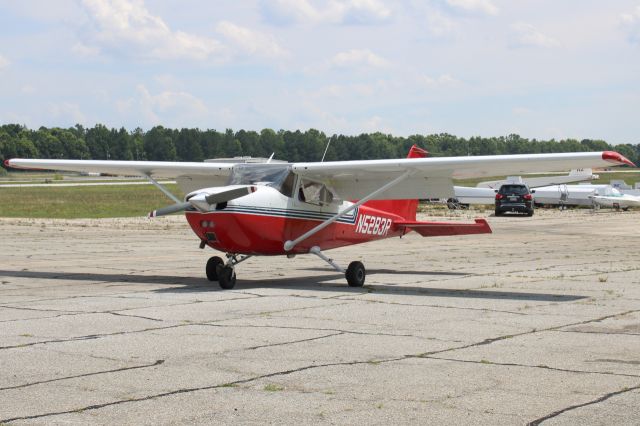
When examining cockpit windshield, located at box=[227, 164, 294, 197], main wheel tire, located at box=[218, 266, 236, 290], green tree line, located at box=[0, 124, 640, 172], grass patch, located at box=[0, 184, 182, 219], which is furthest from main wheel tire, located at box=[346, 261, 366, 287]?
green tree line, located at box=[0, 124, 640, 172]

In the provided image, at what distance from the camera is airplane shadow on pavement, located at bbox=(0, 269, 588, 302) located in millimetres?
14664

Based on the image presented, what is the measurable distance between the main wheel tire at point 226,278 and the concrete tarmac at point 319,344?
15cm

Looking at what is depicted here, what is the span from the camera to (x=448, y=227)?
18.4 metres

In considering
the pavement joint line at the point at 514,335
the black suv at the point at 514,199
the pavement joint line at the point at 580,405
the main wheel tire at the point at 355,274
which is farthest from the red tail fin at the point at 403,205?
the black suv at the point at 514,199

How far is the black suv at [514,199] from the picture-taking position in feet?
151

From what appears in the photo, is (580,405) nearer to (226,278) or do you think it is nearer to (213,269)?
(226,278)

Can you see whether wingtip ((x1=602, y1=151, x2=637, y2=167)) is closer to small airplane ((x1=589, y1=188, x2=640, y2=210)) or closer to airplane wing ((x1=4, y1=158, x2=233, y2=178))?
airplane wing ((x1=4, y1=158, x2=233, y2=178))

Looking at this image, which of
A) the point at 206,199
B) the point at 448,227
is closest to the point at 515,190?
the point at 448,227

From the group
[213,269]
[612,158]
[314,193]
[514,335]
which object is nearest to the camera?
[514,335]

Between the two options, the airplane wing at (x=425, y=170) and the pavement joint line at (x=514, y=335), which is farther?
the airplane wing at (x=425, y=170)

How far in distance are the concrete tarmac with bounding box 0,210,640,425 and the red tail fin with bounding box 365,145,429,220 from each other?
3.99 ft

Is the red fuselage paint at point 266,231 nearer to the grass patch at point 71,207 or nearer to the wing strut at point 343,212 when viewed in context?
the wing strut at point 343,212

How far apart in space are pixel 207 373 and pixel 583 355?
3710 mm

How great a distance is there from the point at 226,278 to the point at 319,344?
219 inches
